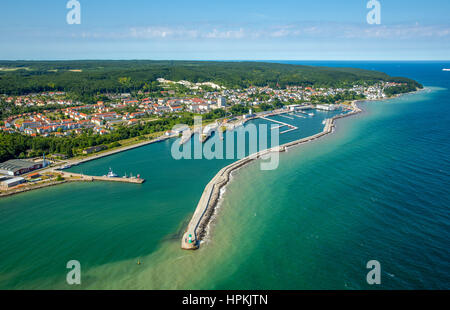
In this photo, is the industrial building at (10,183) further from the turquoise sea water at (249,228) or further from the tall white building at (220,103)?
the tall white building at (220,103)

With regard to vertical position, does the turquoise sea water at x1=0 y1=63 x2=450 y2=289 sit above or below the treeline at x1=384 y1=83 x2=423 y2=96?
below

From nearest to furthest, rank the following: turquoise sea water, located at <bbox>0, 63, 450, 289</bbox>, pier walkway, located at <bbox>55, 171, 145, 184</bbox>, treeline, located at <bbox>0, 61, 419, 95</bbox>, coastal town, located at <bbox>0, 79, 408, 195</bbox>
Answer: turquoise sea water, located at <bbox>0, 63, 450, 289</bbox> < pier walkway, located at <bbox>55, 171, 145, 184</bbox> < coastal town, located at <bbox>0, 79, 408, 195</bbox> < treeline, located at <bbox>0, 61, 419, 95</bbox>

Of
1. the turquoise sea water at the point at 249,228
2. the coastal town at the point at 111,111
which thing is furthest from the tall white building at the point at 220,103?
the turquoise sea water at the point at 249,228

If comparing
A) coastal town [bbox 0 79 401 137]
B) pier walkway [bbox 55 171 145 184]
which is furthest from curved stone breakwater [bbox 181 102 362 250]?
coastal town [bbox 0 79 401 137]

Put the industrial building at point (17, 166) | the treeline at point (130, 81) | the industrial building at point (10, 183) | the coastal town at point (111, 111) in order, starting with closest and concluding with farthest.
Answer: the industrial building at point (10, 183)
the industrial building at point (17, 166)
the coastal town at point (111, 111)
the treeline at point (130, 81)

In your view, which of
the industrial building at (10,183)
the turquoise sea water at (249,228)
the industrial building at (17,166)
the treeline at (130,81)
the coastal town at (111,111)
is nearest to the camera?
the turquoise sea water at (249,228)

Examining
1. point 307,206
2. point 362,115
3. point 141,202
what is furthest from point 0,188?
point 362,115

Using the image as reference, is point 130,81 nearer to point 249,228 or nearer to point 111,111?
point 111,111

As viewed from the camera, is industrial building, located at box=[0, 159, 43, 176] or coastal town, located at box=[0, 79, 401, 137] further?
coastal town, located at box=[0, 79, 401, 137]

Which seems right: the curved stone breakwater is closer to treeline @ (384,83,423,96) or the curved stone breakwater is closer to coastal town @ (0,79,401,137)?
coastal town @ (0,79,401,137)

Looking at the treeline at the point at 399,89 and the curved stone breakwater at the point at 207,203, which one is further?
the treeline at the point at 399,89
